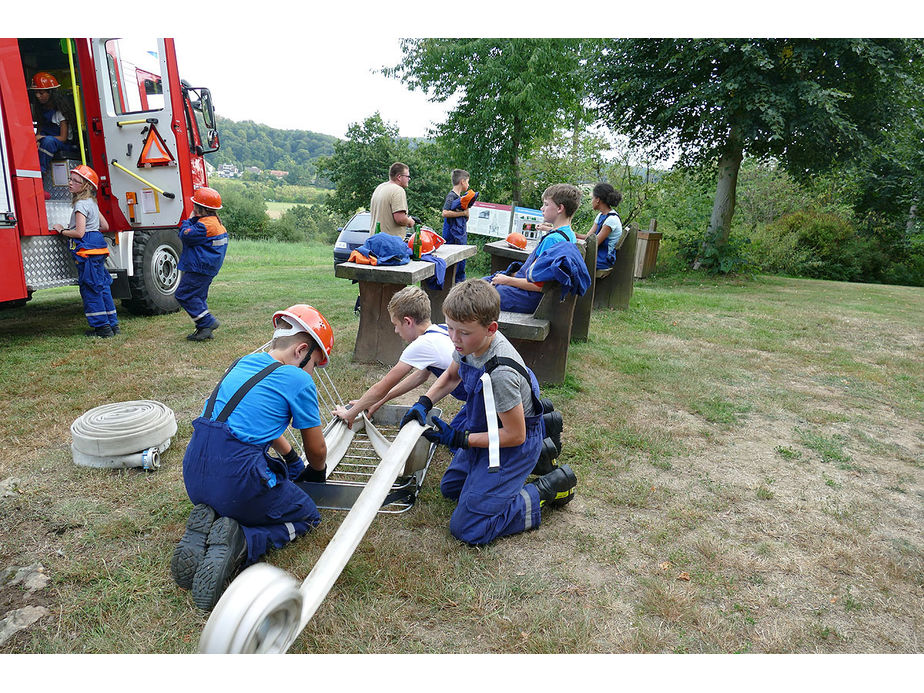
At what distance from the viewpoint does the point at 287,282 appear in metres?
10.7

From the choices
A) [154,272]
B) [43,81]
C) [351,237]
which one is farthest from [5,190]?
[351,237]

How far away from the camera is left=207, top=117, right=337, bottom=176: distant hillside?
121 ft

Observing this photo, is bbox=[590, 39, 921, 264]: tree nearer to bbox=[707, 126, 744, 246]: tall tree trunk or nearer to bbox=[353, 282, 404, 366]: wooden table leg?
bbox=[707, 126, 744, 246]: tall tree trunk

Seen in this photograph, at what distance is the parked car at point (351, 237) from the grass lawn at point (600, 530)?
500 cm

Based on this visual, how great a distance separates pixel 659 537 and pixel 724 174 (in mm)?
12701

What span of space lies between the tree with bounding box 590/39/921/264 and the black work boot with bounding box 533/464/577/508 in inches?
417

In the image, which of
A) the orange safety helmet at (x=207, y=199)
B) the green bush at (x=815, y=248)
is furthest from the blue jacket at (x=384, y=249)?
the green bush at (x=815, y=248)

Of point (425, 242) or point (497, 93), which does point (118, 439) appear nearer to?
point (425, 242)

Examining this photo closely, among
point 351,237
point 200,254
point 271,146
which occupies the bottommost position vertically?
point 351,237

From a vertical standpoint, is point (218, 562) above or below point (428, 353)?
below

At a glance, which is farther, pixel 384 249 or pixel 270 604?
pixel 384 249

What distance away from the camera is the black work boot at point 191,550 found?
2.19 meters

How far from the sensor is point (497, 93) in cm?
1184

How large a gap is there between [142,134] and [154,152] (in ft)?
0.76
